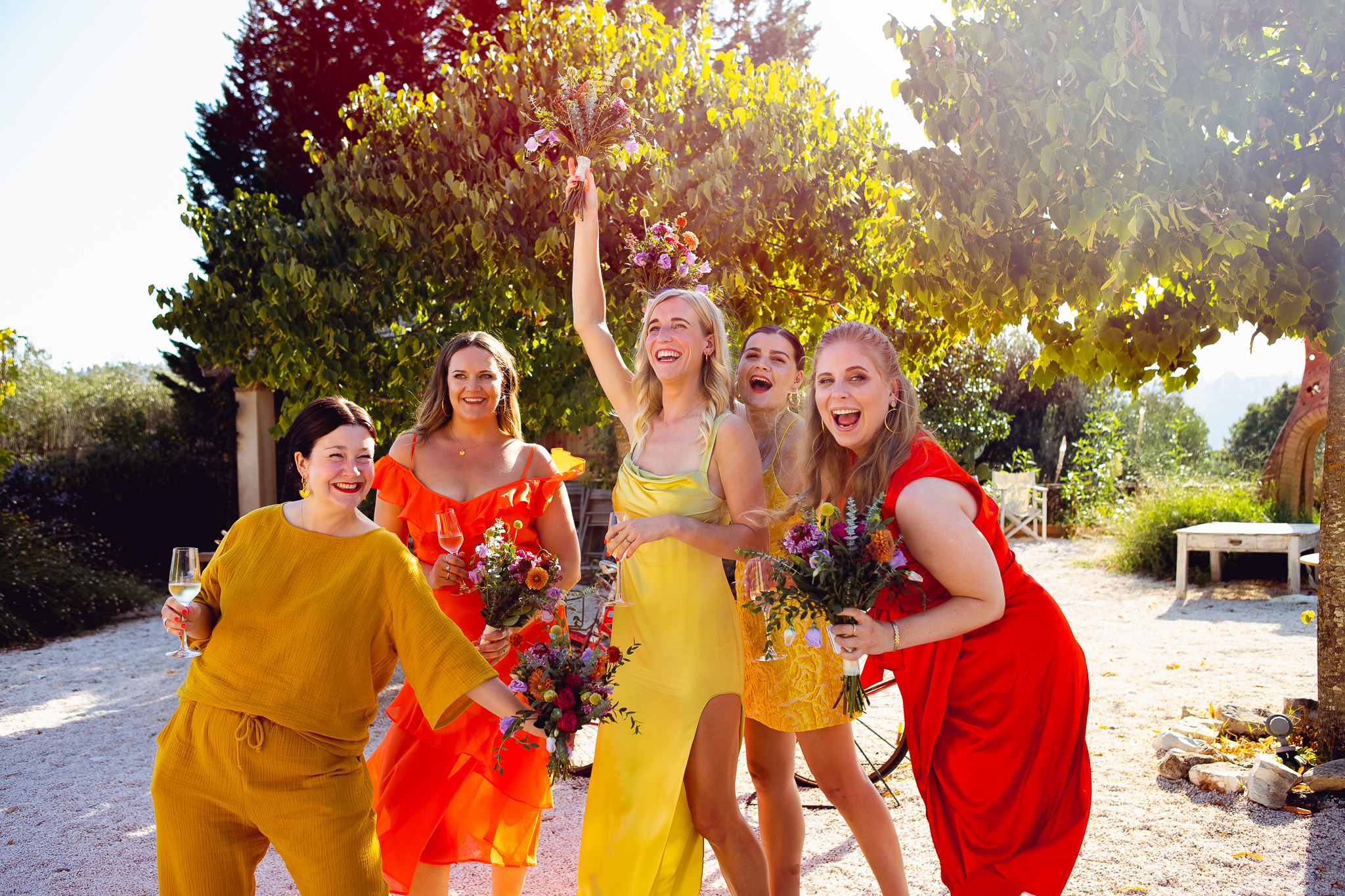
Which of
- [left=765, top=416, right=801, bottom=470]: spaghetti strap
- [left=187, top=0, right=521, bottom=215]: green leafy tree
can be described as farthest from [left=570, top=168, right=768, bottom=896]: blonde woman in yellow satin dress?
[left=187, top=0, right=521, bottom=215]: green leafy tree

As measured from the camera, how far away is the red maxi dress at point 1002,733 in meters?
2.25

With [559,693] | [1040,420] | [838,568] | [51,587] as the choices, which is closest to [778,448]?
[838,568]

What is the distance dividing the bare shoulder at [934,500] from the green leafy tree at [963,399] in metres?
16.0

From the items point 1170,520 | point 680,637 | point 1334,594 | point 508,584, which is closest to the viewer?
point 508,584

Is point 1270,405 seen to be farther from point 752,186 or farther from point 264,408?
point 264,408

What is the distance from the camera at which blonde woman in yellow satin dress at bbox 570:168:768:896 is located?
259 centimetres

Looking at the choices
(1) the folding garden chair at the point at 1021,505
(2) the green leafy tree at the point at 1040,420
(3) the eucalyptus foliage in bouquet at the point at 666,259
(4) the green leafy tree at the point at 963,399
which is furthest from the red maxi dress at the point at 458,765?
(2) the green leafy tree at the point at 1040,420

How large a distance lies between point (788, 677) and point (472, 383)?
1.50 metres

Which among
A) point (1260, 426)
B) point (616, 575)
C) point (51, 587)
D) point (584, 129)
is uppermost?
point (584, 129)

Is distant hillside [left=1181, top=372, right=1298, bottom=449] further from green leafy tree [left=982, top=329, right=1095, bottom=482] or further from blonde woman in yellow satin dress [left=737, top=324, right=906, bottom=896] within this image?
blonde woman in yellow satin dress [left=737, top=324, right=906, bottom=896]

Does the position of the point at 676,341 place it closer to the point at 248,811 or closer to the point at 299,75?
the point at 248,811

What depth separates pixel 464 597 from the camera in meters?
3.03

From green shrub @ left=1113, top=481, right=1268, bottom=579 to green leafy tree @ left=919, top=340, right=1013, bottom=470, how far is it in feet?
18.1

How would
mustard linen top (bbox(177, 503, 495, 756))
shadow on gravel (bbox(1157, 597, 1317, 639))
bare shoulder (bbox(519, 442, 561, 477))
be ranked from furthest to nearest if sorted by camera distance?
1. shadow on gravel (bbox(1157, 597, 1317, 639))
2. bare shoulder (bbox(519, 442, 561, 477))
3. mustard linen top (bbox(177, 503, 495, 756))
